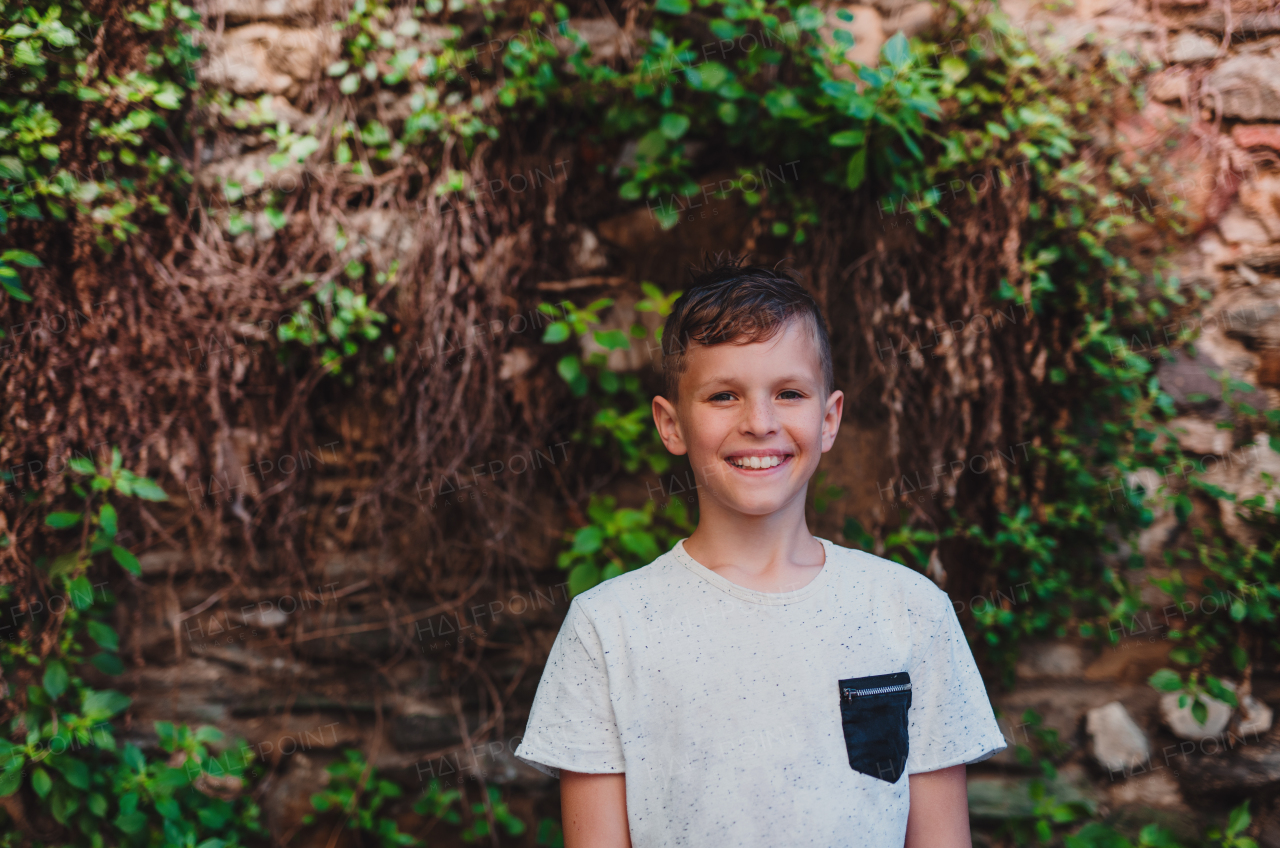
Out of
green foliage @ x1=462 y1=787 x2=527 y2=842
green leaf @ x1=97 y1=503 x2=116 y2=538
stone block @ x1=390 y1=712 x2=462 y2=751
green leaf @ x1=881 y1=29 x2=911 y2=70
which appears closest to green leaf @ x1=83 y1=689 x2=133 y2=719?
green leaf @ x1=97 y1=503 x2=116 y2=538

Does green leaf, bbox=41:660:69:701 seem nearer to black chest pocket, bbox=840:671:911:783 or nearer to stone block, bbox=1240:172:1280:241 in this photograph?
black chest pocket, bbox=840:671:911:783

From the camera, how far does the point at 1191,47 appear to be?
6.64ft

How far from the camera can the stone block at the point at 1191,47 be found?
6.63 feet

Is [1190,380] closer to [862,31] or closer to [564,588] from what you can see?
[862,31]

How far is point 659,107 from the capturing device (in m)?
2.12

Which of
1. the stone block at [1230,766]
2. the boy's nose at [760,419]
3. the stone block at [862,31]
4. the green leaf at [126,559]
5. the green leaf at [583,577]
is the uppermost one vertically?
the stone block at [862,31]

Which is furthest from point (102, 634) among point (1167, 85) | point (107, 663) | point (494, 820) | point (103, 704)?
point (1167, 85)

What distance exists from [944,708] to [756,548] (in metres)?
0.41

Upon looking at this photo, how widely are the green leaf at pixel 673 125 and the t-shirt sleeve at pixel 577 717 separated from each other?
1.41 m

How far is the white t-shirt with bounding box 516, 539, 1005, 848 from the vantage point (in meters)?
1.09

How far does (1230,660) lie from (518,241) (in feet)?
7.88

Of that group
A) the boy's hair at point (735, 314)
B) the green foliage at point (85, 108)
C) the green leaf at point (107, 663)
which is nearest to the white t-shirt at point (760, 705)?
the boy's hair at point (735, 314)

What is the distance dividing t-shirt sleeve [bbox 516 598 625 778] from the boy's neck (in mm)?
256

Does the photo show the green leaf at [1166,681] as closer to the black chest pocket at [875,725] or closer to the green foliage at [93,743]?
the black chest pocket at [875,725]
